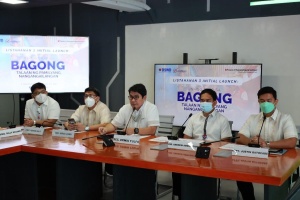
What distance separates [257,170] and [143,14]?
3.57m

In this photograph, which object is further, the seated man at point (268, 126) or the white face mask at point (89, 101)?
the white face mask at point (89, 101)

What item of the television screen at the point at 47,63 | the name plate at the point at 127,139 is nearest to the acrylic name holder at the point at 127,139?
the name plate at the point at 127,139

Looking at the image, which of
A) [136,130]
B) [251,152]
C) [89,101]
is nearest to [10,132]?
[89,101]

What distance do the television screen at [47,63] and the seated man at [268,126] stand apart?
300 centimetres

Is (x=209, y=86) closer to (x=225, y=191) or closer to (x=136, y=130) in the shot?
(x=225, y=191)

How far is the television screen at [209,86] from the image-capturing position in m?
4.49

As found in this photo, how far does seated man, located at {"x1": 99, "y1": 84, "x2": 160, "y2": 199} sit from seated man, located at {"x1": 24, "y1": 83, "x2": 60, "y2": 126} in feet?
2.89

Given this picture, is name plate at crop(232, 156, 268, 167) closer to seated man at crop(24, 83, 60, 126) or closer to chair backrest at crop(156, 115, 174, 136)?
chair backrest at crop(156, 115, 174, 136)

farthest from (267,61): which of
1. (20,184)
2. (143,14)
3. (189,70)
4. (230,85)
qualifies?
(20,184)

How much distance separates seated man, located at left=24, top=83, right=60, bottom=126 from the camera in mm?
4535

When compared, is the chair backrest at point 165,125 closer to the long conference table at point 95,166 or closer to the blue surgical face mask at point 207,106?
the blue surgical face mask at point 207,106

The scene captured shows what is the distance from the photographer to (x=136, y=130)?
3.68 meters

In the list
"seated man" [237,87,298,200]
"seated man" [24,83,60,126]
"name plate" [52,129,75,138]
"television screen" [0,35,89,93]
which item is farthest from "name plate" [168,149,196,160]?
"television screen" [0,35,89,93]

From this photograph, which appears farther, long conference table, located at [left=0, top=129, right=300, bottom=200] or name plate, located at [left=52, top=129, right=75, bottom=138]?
name plate, located at [left=52, top=129, right=75, bottom=138]
